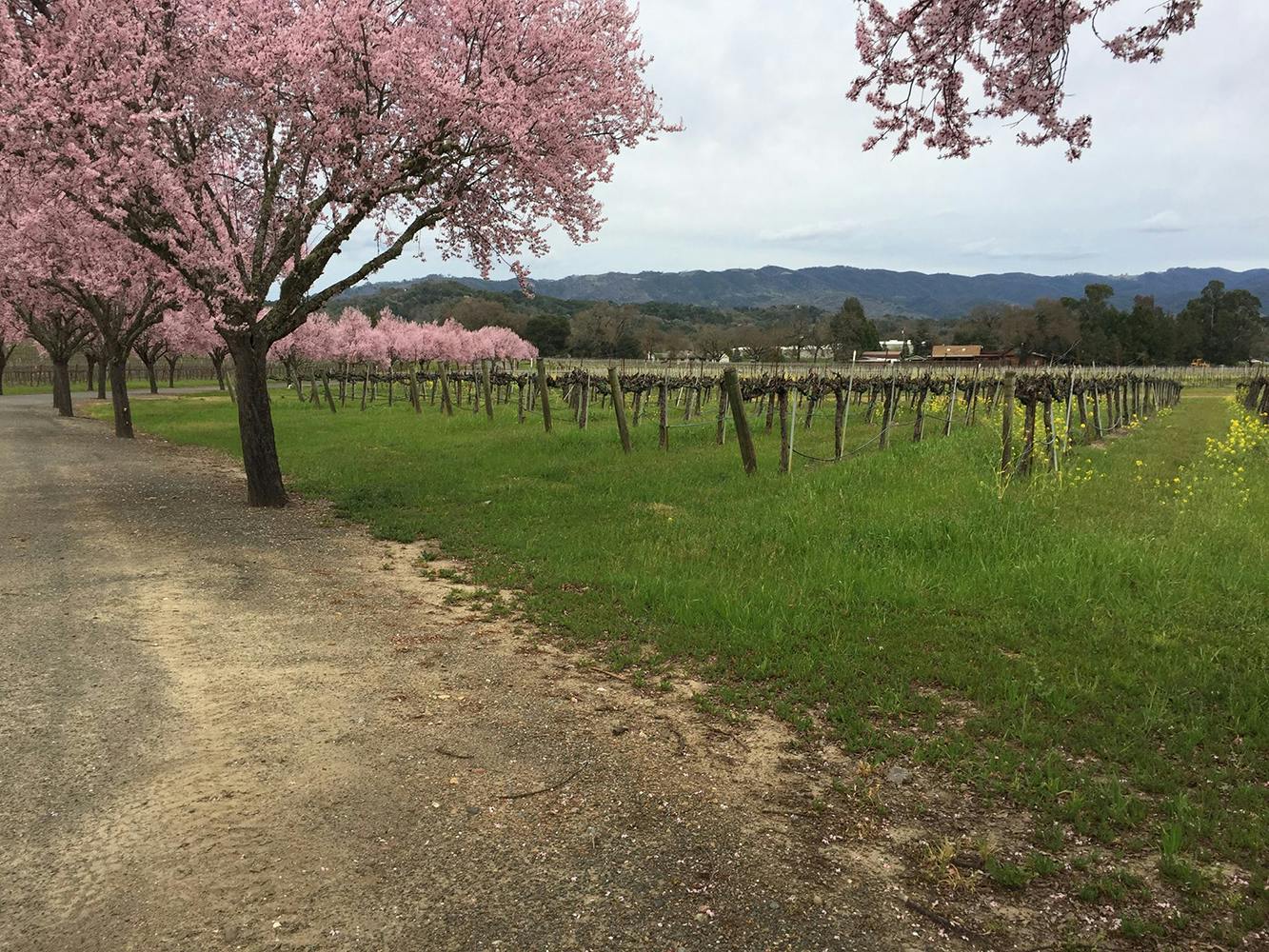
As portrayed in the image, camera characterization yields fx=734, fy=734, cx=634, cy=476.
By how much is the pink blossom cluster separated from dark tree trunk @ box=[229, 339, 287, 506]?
47.8m

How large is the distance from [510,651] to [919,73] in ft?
21.2

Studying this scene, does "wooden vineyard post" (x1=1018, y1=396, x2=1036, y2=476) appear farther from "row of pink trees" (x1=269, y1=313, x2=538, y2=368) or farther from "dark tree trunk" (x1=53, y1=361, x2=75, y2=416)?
"row of pink trees" (x1=269, y1=313, x2=538, y2=368)

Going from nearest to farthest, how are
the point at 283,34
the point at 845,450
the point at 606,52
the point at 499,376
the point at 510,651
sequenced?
the point at 510,651
the point at 283,34
the point at 606,52
the point at 845,450
the point at 499,376

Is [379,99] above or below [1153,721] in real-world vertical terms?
above

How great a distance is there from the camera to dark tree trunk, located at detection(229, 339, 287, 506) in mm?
13016

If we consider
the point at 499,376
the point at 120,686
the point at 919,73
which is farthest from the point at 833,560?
the point at 499,376

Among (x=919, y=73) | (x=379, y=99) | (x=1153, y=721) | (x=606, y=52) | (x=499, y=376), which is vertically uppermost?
(x=606, y=52)

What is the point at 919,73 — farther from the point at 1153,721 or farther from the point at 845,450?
the point at 845,450

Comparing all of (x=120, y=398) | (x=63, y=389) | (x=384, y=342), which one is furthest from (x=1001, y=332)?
(x=120, y=398)

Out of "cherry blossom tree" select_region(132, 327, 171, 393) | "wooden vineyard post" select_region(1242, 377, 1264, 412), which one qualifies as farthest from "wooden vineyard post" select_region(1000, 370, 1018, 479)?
"cherry blossom tree" select_region(132, 327, 171, 393)

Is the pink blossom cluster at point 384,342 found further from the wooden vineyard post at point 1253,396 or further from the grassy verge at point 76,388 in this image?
the wooden vineyard post at point 1253,396

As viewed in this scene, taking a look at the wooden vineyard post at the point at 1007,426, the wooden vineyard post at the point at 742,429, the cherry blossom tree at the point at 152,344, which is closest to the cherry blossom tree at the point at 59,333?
the cherry blossom tree at the point at 152,344

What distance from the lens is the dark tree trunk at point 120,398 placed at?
82.3ft

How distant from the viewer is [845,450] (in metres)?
18.9
